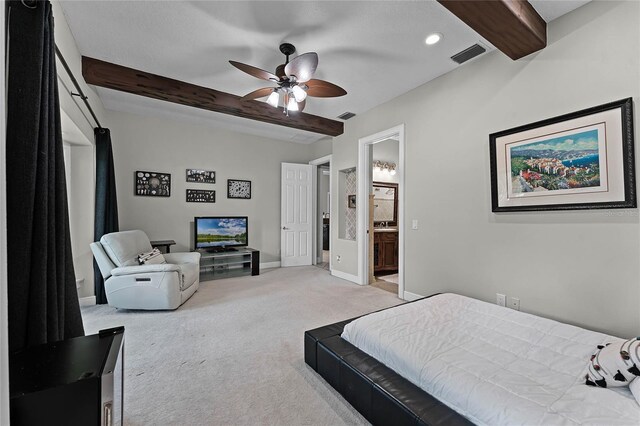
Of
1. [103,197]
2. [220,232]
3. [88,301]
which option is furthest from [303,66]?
[88,301]

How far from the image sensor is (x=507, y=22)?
2.07 m

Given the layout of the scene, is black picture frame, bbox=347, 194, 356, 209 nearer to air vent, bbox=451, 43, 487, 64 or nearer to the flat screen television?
the flat screen television

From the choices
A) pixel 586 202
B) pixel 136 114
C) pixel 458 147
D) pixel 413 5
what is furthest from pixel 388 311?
pixel 136 114

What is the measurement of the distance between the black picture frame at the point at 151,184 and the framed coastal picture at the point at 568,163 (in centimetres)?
486

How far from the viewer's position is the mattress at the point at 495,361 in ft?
3.85

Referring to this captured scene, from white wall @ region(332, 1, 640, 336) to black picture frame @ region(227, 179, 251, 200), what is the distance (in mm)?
3214

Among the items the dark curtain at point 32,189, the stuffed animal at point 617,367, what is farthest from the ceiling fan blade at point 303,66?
the stuffed animal at point 617,367

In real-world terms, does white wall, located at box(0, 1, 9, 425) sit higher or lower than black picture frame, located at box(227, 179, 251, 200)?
lower

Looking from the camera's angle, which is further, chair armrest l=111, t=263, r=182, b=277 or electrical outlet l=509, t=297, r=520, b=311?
chair armrest l=111, t=263, r=182, b=277

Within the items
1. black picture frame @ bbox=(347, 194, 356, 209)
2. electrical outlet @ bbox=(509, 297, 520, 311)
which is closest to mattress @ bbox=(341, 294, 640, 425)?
electrical outlet @ bbox=(509, 297, 520, 311)

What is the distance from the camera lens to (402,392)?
1.47 m

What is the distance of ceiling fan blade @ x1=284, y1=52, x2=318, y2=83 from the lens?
7.63 ft

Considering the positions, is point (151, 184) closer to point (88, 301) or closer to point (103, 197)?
point (103, 197)

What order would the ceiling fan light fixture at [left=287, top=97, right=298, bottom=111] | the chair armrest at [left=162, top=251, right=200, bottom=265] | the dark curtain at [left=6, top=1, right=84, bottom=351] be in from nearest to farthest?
the dark curtain at [left=6, top=1, right=84, bottom=351], the ceiling fan light fixture at [left=287, top=97, right=298, bottom=111], the chair armrest at [left=162, top=251, right=200, bottom=265]
